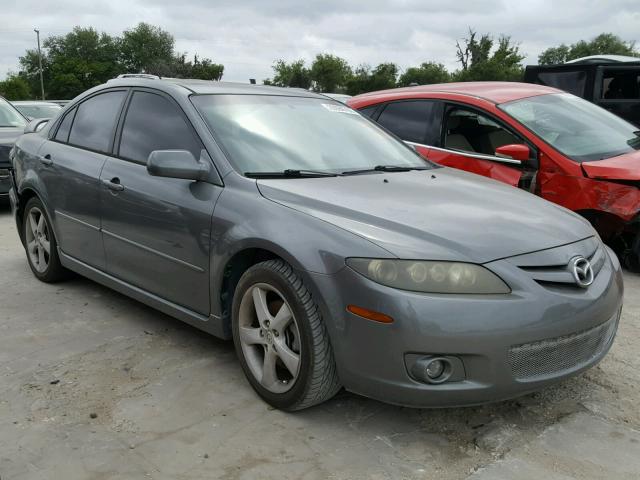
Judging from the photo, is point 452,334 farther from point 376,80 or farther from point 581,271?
point 376,80

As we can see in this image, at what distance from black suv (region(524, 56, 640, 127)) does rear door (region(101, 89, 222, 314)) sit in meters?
6.65

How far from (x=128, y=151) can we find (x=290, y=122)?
102 cm

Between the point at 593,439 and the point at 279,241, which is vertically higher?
the point at 279,241

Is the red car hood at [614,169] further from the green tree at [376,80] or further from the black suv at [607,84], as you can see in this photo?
the green tree at [376,80]

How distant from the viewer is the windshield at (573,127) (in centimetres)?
523

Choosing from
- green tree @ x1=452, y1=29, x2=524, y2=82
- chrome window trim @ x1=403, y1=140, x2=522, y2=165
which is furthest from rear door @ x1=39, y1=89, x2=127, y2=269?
green tree @ x1=452, y1=29, x2=524, y2=82

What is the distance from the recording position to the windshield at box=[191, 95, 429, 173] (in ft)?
11.0

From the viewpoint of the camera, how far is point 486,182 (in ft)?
11.9

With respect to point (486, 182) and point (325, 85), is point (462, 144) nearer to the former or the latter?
point (486, 182)

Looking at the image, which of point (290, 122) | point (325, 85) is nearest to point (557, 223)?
point (290, 122)

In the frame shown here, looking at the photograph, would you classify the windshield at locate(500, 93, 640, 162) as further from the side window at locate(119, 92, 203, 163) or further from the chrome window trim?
the side window at locate(119, 92, 203, 163)

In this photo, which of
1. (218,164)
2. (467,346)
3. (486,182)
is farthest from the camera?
(486,182)

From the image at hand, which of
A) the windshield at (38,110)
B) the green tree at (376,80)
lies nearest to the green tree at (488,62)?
the green tree at (376,80)

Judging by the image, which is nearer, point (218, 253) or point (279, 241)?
point (279, 241)
